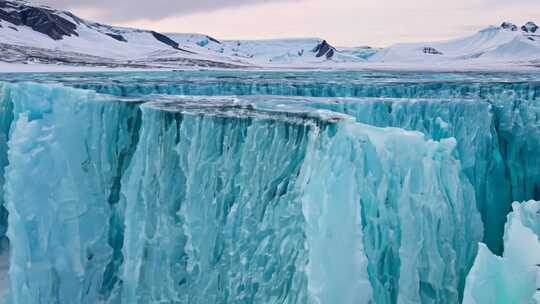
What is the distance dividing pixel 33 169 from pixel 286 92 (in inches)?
376

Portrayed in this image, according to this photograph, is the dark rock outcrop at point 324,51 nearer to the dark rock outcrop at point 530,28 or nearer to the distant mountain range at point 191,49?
the distant mountain range at point 191,49

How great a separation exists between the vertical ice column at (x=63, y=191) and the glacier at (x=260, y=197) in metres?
0.02

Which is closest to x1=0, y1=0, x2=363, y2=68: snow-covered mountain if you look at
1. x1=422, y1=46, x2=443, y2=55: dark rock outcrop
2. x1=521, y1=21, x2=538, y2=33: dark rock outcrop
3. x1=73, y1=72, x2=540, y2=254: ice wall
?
x1=422, y1=46, x2=443, y2=55: dark rock outcrop

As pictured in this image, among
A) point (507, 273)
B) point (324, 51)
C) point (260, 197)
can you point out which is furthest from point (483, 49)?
point (507, 273)

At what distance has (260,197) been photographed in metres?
7.77

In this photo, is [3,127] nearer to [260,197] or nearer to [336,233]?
[260,197]

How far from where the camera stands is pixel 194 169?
8.60 m

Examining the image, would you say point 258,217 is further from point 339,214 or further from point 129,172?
point 129,172

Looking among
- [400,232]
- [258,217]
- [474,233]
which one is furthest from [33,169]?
[474,233]

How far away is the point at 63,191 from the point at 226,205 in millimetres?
3298

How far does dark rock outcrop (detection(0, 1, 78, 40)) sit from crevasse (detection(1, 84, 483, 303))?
222ft

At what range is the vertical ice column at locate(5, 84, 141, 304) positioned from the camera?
9.76 m

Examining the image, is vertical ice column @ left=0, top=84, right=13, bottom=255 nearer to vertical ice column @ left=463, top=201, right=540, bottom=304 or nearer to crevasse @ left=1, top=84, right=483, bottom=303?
crevasse @ left=1, top=84, right=483, bottom=303

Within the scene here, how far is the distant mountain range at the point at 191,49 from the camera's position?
6236cm
